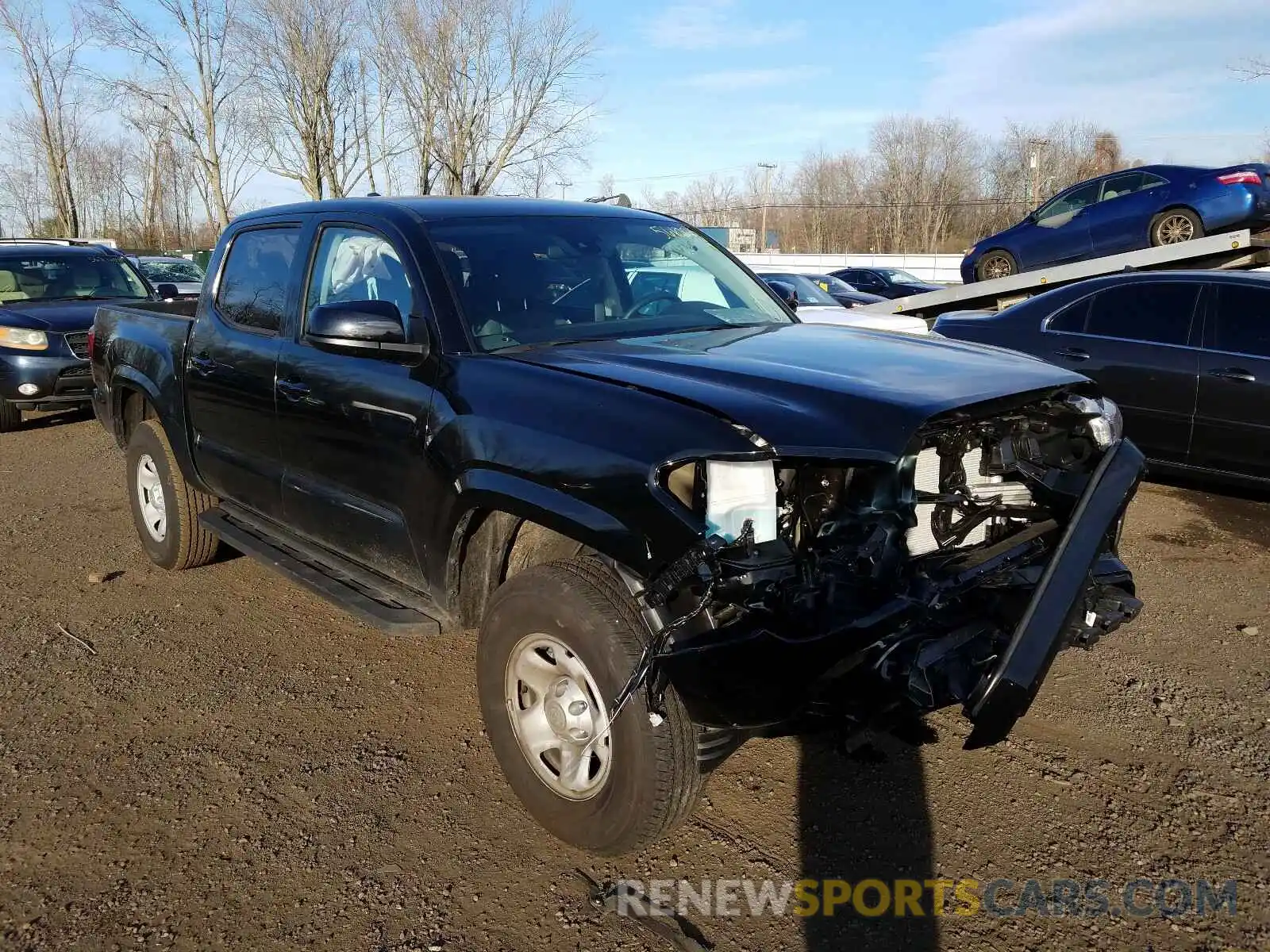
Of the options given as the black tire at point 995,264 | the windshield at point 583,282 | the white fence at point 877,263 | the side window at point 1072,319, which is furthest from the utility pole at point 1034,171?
the windshield at point 583,282

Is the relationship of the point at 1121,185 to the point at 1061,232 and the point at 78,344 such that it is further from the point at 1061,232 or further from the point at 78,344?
the point at 78,344

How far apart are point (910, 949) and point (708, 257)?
9.48ft

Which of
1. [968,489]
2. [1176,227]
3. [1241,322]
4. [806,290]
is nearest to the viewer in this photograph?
[968,489]

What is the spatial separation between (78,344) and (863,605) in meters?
9.24

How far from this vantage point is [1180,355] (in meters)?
6.30

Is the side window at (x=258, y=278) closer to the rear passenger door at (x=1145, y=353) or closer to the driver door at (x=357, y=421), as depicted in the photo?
the driver door at (x=357, y=421)

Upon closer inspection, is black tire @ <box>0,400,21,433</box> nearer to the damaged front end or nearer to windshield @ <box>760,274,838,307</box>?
the damaged front end

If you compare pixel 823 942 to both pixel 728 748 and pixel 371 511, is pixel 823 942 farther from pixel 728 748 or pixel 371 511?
pixel 371 511

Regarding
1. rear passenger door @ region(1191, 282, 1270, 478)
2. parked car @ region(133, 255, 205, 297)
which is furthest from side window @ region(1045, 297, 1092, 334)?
parked car @ region(133, 255, 205, 297)

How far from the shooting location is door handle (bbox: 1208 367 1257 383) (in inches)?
233

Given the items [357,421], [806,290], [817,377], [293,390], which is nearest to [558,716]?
[817,377]

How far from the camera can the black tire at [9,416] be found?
370 inches

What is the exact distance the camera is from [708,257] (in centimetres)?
430

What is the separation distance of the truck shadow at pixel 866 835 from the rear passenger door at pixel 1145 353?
4003 mm
